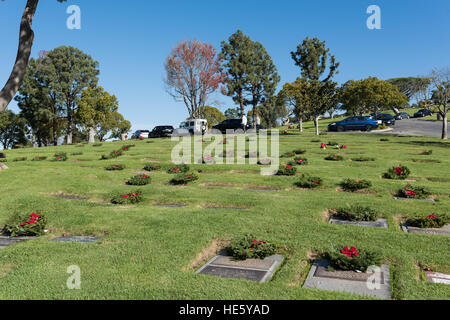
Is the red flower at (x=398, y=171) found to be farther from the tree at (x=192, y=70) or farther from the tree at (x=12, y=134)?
the tree at (x=12, y=134)

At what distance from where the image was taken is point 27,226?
19.7ft

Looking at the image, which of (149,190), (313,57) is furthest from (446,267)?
(313,57)

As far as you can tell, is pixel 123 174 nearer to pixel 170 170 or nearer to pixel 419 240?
pixel 170 170

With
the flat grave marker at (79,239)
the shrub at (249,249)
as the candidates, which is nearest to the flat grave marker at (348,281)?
the shrub at (249,249)

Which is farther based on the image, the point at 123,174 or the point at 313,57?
the point at 313,57

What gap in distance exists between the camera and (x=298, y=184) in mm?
9719

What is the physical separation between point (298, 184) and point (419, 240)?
15.5ft

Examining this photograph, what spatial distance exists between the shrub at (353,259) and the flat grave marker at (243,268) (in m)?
0.75

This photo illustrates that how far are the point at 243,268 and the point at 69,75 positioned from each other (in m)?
53.3

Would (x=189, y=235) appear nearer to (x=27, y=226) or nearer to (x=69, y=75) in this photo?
(x=27, y=226)

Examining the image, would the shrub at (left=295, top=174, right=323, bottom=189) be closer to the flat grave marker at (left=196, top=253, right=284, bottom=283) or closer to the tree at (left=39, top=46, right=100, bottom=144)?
the flat grave marker at (left=196, top=253, right=284, bottom=283)

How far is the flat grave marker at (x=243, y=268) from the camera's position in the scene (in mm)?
4125

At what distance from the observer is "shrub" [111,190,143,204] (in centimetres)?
816

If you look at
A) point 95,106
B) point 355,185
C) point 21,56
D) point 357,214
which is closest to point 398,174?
point 355,185
